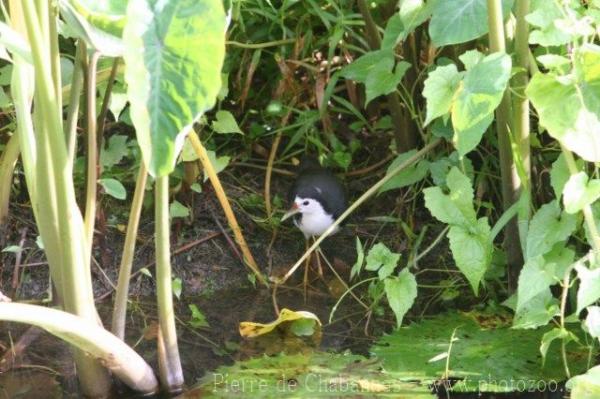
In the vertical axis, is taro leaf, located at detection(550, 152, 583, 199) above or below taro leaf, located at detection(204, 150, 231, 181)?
→ below

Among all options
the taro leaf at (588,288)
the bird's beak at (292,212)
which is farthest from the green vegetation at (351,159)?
the bird's beak at (292,212)

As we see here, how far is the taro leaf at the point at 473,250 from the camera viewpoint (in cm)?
256

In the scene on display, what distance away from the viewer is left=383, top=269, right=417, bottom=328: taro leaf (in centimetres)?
268

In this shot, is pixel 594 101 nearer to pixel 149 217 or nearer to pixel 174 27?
pixel 174 27

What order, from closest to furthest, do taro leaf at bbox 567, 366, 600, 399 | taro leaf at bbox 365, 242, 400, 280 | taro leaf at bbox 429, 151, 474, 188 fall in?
taro leaf at bbox 567, 366, 600, 399 < taro leaf at bbox 365, 242, 400, 280 < taro leaf at bbox 429, 151, 474, 188

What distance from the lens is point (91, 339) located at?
86.0 inches

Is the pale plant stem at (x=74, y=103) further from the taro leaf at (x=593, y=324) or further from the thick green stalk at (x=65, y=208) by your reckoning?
the taro leaf at (x=593, y=324)

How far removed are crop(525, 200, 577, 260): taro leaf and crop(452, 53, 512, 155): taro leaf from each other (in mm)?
318

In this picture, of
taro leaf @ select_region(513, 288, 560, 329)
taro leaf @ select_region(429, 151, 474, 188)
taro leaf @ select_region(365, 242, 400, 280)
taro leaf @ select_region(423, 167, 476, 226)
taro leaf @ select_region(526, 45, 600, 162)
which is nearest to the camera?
taro leaf @ select_region(526, 45, 600, 162)

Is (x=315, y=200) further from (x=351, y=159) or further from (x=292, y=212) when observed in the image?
(x=351, y=159)

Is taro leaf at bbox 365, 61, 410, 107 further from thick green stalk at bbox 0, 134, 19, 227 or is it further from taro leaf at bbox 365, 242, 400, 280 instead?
thick green stalk at bbox 0, 134, 19, 227

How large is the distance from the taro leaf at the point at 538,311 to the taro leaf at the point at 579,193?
30 centimetres

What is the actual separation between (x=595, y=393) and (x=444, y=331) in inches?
28.8

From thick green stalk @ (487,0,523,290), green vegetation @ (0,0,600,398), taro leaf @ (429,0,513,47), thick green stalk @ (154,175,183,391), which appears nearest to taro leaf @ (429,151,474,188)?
green vegetation @ (0,0,600,398)
